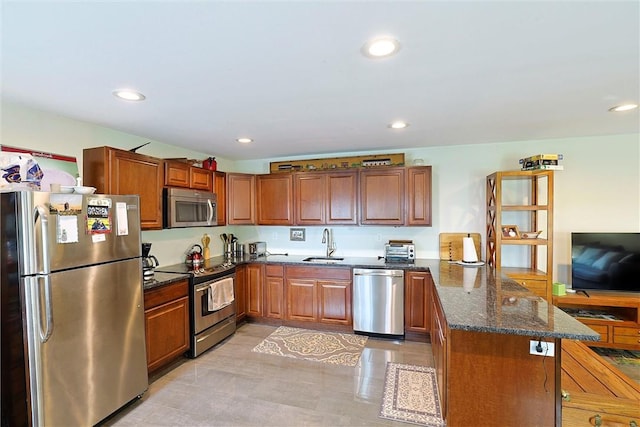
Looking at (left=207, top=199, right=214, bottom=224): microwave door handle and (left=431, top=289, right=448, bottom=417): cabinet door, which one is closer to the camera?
(left=431, top=289, right=448, bottom=417): cabinet door

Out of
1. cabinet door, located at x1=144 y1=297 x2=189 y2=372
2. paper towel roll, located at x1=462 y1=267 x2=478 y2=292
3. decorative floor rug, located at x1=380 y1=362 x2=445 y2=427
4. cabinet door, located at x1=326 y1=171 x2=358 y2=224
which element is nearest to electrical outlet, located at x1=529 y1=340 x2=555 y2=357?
paper towel roll, located at x1=462 y1=267 x2=478 y2=292

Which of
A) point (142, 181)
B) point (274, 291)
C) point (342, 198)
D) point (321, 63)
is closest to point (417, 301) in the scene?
point (342, 198)

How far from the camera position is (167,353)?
9.30 feet

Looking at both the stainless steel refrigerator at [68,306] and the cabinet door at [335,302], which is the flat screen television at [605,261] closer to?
the cabinet door at [335,302]

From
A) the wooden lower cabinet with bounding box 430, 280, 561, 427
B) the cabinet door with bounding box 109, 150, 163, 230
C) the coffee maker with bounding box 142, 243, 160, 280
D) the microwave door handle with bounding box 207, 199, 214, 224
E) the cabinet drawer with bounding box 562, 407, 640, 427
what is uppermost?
the cabinet door with bounding box 109, 150, 163, 230

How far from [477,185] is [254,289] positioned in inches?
128

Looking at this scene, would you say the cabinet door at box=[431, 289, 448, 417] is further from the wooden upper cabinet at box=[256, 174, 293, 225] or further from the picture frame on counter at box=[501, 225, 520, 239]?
the wooden upper cabinet at box=[256, 174, 293, 225]

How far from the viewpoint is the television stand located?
10.1 feet

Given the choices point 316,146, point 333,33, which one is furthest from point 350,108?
point 316,146

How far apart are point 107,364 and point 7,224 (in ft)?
3.79

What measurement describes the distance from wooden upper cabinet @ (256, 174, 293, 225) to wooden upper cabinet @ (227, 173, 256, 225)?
0.29 feet

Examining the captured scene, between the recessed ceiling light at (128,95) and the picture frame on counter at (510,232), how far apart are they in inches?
150

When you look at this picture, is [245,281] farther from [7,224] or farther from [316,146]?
[7,224]

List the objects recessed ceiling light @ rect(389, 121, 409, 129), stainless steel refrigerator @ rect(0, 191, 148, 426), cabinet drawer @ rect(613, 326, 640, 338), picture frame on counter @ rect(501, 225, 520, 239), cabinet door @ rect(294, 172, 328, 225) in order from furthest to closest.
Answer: cabinet door @ rect(294, 172, 328, 225) → picture frame on counter @ rect(501, 225, 520, 239) → cabinet drawer @ rect(613, 326, 640, 338) → recessed ceiling light @ rect(389, 121, 409, 129) → stainless steel refrigerator @ rect(0, 191, 148, 426)
